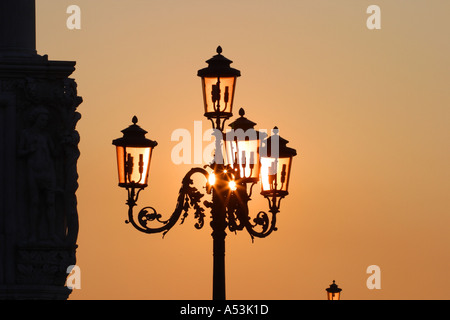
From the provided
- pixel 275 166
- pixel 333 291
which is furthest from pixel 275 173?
pixel 333 291

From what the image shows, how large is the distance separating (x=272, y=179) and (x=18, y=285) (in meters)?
3.68

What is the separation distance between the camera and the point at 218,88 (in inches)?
1174

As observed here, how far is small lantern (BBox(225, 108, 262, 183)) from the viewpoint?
1169 inches

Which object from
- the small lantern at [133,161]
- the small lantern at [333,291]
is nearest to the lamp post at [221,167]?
the small lantern at [133,161]

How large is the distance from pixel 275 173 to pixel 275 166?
0.30ft

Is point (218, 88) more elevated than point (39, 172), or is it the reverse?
point (218, 88)

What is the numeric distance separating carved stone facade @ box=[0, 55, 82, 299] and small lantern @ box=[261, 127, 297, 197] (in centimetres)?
266

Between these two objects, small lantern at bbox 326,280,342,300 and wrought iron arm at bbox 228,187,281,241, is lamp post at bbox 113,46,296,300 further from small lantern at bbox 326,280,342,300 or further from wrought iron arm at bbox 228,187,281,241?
small lantern at bbox 326,280,342,300

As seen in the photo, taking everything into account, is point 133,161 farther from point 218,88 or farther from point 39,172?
point 39,172

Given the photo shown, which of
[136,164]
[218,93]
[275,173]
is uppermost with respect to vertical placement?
[218,93]
